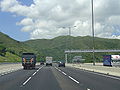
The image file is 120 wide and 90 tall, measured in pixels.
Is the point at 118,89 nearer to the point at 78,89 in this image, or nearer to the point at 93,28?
the point at 78,89

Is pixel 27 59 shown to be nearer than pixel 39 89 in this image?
No

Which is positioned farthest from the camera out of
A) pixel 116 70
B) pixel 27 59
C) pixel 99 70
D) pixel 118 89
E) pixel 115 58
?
pixel 115 58

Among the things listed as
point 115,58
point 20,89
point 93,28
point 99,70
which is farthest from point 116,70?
point 115,58

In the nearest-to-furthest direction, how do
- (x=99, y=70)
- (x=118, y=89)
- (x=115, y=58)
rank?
(x=118, y=89) < (x=99, y=70) < (x=115, y=58)

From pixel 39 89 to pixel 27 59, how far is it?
36.3m

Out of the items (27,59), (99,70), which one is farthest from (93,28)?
(27,59)

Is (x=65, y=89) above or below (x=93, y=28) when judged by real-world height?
below

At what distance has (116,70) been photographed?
32.0 metres

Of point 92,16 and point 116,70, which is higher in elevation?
point 92,16

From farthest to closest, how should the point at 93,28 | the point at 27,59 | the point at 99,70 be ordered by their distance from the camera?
the point at 27,59, the point at 93,28, the point at 99,70

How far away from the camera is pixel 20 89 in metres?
16.2

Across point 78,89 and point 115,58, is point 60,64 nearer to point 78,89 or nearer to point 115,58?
point 115,58

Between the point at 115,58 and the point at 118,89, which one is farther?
the point at 115,58

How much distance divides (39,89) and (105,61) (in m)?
62.7
